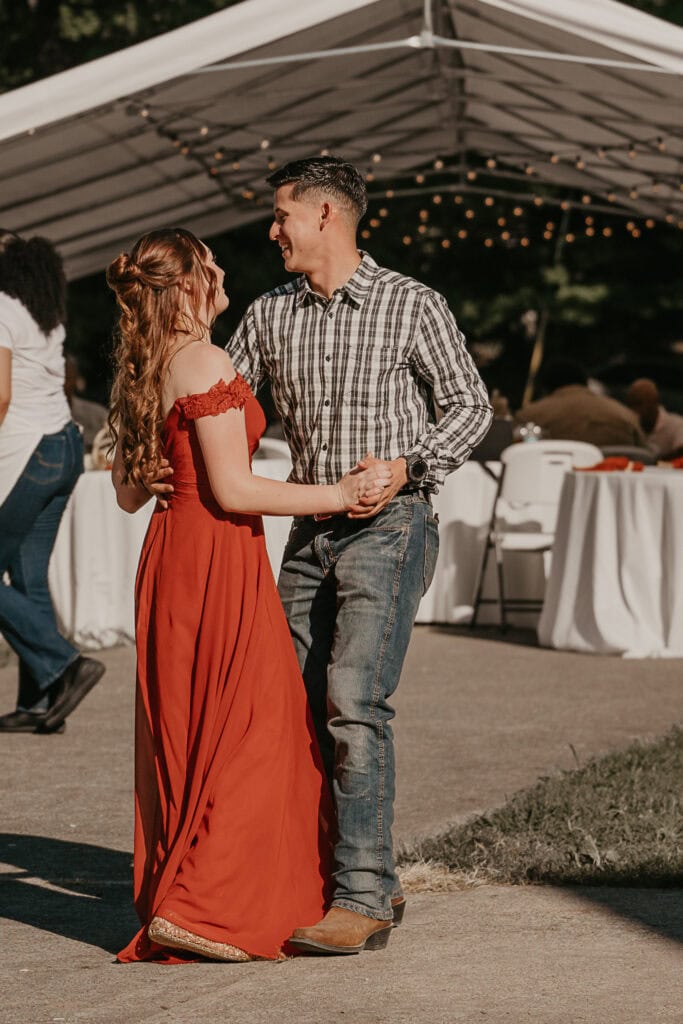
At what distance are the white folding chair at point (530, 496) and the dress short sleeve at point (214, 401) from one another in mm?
7328

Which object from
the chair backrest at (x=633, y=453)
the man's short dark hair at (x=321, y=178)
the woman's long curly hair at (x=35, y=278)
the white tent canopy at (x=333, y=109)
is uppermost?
the white tent canopy at (x=333, y=109)

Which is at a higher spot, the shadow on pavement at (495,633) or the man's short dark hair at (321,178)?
the man's short dark hair at (321,178)

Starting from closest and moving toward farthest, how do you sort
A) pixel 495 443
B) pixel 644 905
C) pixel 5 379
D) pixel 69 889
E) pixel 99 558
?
pixel 644 905 → pixel 69 889 → pixel 5 379 → pixel 99 558 → pixel 495 443

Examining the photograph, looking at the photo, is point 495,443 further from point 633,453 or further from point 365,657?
point 365,657

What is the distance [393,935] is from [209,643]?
0.91 metres

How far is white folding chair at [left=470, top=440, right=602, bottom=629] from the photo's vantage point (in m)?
11.6

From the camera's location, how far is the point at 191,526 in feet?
14.4

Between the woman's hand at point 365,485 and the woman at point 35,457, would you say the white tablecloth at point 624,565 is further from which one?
the woman's hand at point 365,485

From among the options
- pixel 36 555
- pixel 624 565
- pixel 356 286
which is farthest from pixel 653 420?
pixel 356 286

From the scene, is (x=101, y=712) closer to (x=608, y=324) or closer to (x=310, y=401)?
(x=310, y=401)

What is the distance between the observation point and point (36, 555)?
7.60m

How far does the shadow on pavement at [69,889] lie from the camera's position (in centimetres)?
472

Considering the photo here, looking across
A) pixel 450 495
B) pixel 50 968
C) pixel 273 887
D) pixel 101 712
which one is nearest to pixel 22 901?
pixel 50 968

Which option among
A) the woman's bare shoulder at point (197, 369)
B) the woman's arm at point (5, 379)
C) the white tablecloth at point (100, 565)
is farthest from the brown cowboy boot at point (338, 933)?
the white tablecloth at point (100, 565)
